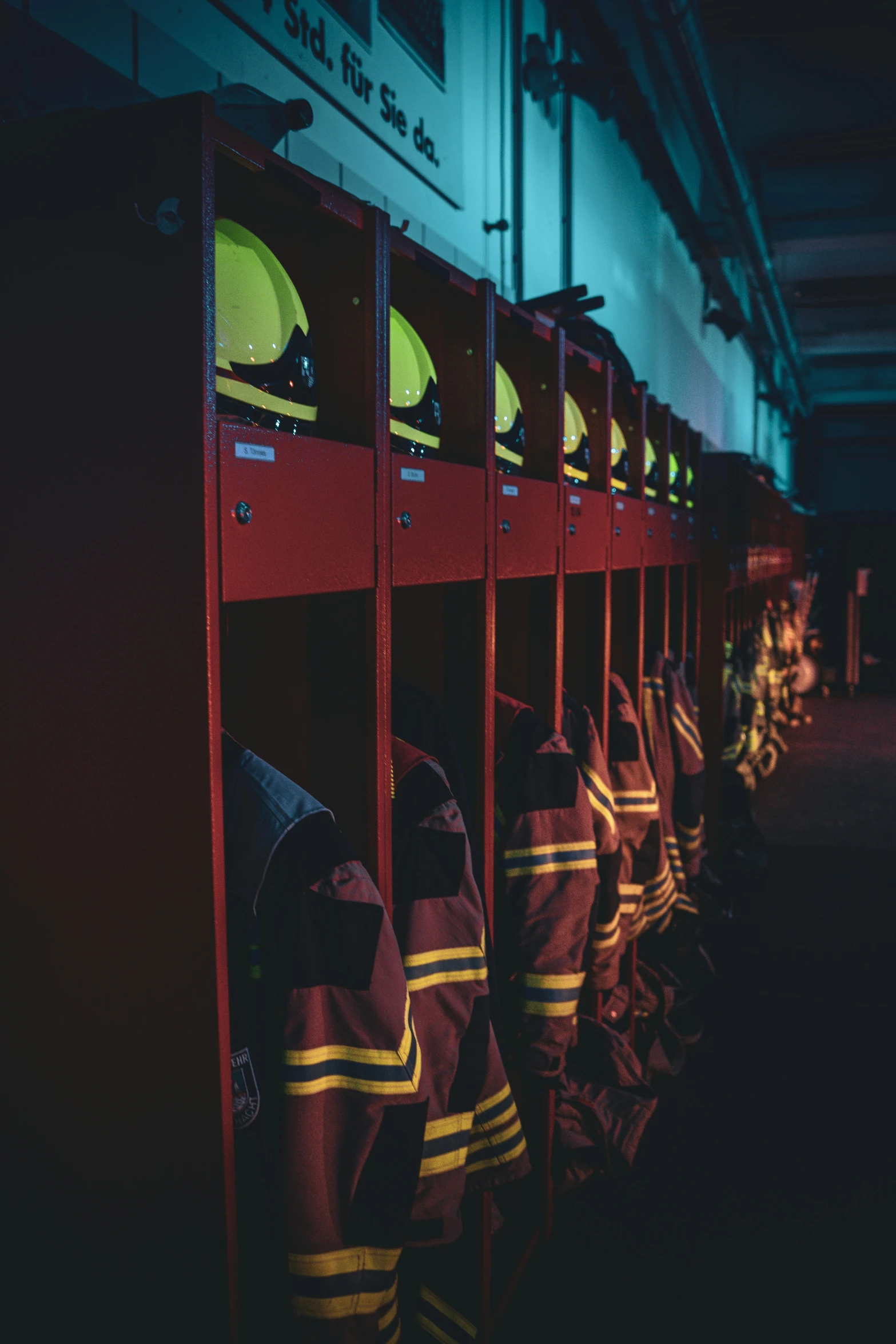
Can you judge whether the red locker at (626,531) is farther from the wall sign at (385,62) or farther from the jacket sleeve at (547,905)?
the wall sign at (385,62)

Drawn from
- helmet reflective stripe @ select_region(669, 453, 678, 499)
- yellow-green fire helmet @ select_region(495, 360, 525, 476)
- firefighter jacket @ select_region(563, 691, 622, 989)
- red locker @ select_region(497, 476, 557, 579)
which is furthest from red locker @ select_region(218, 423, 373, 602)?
helmet reflective stripe @ select_region(669, 453, 678, 499)

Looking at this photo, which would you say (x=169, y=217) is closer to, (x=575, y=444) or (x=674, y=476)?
(x=575, y=444)

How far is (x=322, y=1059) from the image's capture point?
114 cm

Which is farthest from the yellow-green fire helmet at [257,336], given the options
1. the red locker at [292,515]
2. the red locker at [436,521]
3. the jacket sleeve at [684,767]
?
the jacket sleeve at [684,767]

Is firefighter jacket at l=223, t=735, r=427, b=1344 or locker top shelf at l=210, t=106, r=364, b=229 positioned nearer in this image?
locker top shelf at l=210, t=106, r=364, b=229

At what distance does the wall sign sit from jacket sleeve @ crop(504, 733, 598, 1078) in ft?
5.11

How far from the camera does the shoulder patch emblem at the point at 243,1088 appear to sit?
112 centimetres

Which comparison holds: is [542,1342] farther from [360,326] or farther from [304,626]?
[360,326]

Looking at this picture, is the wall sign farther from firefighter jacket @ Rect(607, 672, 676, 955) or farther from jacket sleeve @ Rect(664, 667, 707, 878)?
jacket sleeve @ Rect(664, 667, 707, 878)

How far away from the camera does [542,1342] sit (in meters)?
1.94

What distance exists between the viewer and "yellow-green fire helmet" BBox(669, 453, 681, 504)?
3.56 metres

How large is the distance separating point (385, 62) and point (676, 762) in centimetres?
221

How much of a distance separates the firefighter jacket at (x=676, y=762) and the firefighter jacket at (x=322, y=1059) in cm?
195

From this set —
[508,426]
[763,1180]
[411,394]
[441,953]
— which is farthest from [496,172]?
[763,1180]
